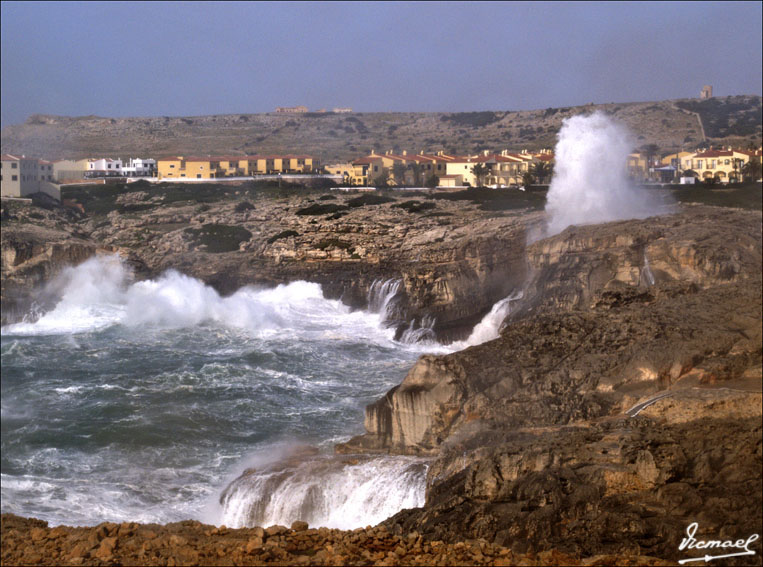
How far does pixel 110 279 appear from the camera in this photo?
13.2 m

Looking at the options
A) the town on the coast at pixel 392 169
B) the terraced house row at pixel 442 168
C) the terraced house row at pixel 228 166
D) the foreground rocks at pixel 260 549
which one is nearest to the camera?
the foreground rocks at pixel 260 549

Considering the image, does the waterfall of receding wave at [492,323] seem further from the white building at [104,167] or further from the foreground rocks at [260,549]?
the white building at [104,167]

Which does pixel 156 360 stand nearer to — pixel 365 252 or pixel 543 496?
pixel 365 252

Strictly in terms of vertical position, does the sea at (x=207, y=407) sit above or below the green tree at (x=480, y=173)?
below

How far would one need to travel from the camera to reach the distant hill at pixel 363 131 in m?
10.3

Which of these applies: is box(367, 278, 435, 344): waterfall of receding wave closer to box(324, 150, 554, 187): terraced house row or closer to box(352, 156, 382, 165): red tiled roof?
box(324, 150, 554, 187): terraced house row

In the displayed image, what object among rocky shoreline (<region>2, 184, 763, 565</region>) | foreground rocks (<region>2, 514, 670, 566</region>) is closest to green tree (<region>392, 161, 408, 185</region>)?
rocky shoreline (<region>2, 184, 763, 565</region>)

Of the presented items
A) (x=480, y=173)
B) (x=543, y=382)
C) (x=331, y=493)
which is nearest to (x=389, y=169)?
(x=480, y=173)

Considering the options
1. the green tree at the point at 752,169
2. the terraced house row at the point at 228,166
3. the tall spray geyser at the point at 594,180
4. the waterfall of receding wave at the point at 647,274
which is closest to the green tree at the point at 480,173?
the tall spray geyser at the point at 594,180

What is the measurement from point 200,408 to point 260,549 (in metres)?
5.08

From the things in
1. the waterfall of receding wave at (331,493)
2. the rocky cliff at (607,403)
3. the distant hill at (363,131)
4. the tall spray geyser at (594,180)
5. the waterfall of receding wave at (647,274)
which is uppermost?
the distant hill at (363,131)

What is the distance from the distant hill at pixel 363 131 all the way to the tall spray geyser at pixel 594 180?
239mm

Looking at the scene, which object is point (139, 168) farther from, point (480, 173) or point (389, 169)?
point (480, 173)

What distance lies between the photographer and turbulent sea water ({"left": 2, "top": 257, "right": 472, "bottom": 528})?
275 inches
